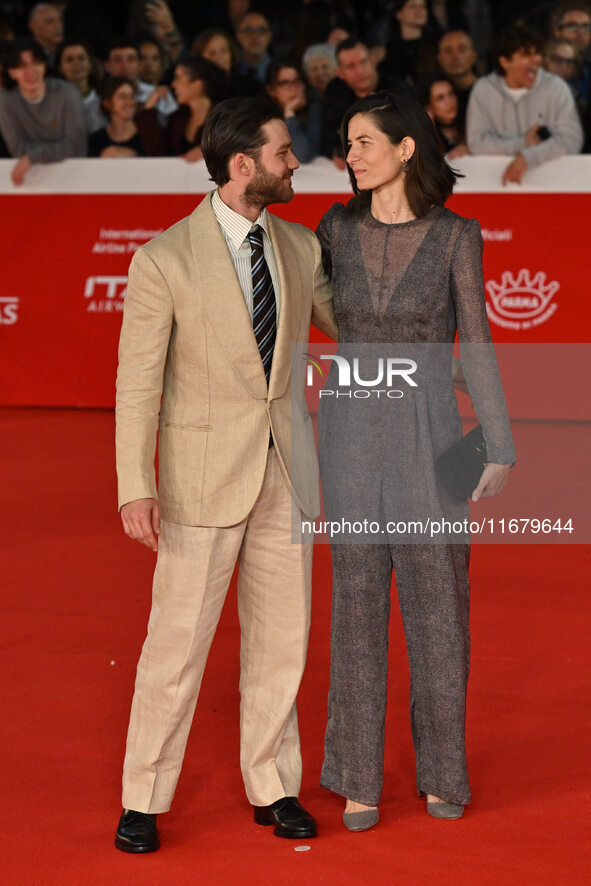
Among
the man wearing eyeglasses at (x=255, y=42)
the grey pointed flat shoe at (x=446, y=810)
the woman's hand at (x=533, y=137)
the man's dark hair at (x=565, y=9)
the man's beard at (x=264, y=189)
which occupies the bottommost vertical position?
the grey pointed flat shoe at (x=446, y=810)

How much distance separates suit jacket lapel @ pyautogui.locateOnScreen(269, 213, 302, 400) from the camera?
107 inches

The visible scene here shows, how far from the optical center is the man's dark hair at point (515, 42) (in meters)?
7.34

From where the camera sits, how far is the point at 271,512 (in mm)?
2775

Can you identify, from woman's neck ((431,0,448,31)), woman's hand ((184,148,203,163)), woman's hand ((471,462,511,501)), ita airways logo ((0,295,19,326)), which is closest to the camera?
woman's hand ((471,462,511,501))

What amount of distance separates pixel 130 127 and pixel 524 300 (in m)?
2.78

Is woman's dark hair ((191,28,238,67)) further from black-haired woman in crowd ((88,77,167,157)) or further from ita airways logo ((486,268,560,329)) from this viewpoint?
ita airways logo ((486,268,560,329))

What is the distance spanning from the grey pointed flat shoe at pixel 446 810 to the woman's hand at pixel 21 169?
6.18 m

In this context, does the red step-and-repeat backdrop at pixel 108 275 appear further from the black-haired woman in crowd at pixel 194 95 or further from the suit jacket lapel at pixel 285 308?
the suit jacket lapel at pixel 285 308

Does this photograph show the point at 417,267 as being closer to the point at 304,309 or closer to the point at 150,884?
the point at 304,309

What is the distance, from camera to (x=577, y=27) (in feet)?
26.0

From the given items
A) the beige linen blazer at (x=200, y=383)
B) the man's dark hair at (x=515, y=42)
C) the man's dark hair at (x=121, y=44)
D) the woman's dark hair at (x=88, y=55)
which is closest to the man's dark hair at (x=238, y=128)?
the beige linen blazer at (x=200, y=383)

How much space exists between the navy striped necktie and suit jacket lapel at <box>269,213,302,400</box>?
0.09 feet

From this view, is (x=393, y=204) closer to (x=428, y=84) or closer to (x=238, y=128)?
(x=238, y=128)

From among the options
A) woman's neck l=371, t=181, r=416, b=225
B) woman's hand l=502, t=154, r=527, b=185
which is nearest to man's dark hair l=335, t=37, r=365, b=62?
woman's hand l=502, t=154, r=527, b=185
